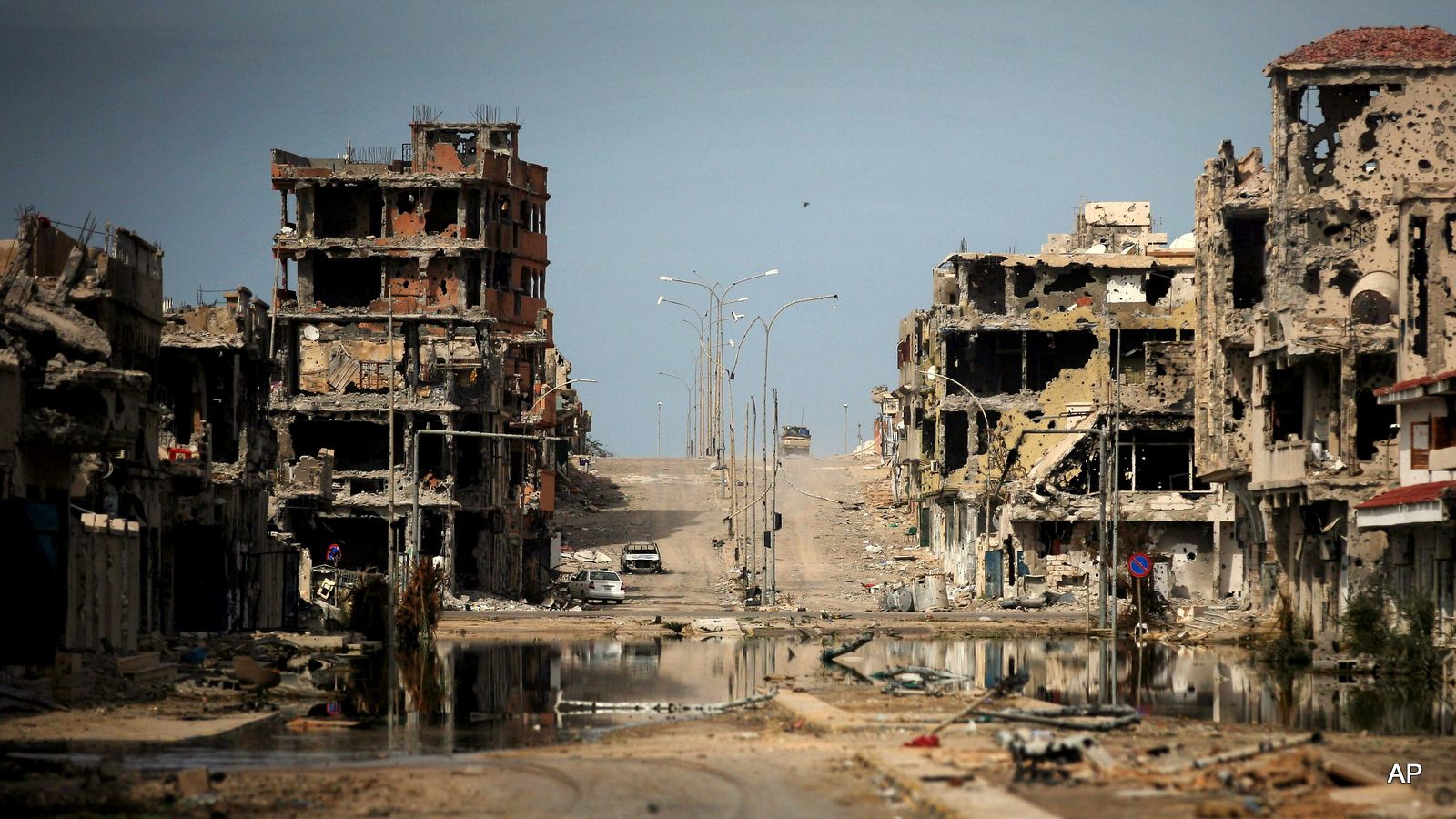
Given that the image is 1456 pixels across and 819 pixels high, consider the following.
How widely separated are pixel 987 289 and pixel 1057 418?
326 inches

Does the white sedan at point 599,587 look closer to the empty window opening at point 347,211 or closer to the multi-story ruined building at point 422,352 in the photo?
the multi-story ruined building at point 422,352

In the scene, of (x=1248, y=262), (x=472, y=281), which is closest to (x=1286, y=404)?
(x=1248, y=262)

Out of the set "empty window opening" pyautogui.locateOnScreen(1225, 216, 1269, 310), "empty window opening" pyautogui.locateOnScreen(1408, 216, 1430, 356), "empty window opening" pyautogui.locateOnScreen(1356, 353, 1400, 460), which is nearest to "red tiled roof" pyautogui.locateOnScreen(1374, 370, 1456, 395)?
"empty window opening" pyautogui.locateOnScreen(1408, 216, 1430, 356)

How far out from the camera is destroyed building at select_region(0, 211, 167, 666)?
30.1 m

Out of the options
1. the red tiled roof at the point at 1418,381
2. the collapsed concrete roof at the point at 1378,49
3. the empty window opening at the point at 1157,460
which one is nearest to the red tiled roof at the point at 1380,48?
the collapsed concrete roof at the point at 1378,49

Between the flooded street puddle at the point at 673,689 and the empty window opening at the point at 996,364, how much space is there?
36.4 meters

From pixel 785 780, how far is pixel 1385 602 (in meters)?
27.6

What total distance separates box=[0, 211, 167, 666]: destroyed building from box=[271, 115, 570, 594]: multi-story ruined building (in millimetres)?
24798

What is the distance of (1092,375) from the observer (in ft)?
268

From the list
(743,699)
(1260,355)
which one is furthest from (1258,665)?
(743,699)

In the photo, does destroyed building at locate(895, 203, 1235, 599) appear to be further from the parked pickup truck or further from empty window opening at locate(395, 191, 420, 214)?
empty window opening at locate(395, 191, 420, 214)

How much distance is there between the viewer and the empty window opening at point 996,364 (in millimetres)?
85062

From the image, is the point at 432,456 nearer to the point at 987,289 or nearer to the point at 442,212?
the point at 442,212

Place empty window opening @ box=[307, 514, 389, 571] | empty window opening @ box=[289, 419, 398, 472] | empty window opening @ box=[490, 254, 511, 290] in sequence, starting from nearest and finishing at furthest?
empty window opening @ box=[307, 514, 389, 571]
empty window opening @ box=[289, 419, 398, 472]
empty window opening @ box=[490, 254, 511, 290]
